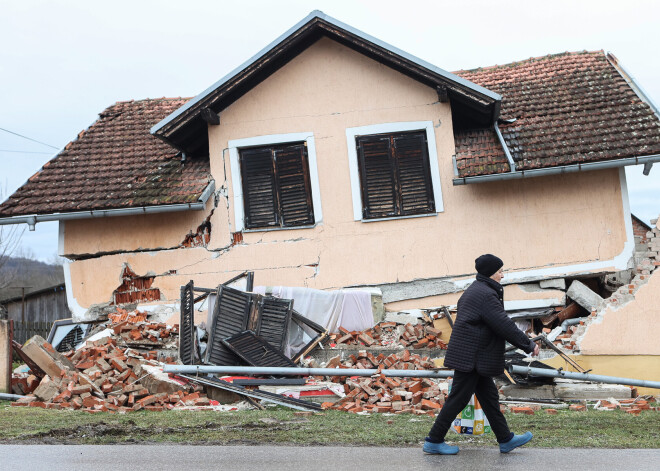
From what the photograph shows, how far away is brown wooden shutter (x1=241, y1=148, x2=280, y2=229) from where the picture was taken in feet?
48.0

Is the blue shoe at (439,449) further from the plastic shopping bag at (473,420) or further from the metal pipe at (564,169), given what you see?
the metal pipe at (564,169)

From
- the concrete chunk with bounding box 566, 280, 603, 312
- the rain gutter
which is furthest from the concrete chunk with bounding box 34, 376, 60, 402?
the concrete chunk with bounding box 566, 280, 603, 312

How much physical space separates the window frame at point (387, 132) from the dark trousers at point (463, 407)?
7.56m

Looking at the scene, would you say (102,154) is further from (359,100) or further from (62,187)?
(359,100)

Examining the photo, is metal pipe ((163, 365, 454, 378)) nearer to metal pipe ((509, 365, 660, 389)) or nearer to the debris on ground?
metal pipe ((509, 365, 660, 389))

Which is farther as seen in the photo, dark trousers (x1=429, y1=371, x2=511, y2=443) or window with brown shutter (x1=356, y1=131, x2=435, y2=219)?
window with brown shutter (x1=356, y1=131, x2=435, y2=219)

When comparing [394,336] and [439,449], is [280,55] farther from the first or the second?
[439,449]

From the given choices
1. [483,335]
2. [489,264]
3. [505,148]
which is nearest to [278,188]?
[505,148]

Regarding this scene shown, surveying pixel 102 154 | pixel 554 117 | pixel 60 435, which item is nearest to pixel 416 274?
pixel 554 117

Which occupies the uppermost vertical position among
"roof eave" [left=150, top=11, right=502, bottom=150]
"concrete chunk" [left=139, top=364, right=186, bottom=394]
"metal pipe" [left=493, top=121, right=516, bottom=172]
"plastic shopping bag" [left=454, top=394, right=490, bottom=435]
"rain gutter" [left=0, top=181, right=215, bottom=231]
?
"roof eave" [left=150, top=11, right=502, bottom=150]

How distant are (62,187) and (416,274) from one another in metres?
6.76

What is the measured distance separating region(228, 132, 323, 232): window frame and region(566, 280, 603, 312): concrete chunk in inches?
180

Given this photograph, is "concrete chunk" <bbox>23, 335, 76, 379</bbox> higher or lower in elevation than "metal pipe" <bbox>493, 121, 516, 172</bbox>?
lower

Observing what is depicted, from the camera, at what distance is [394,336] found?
45.1ft
